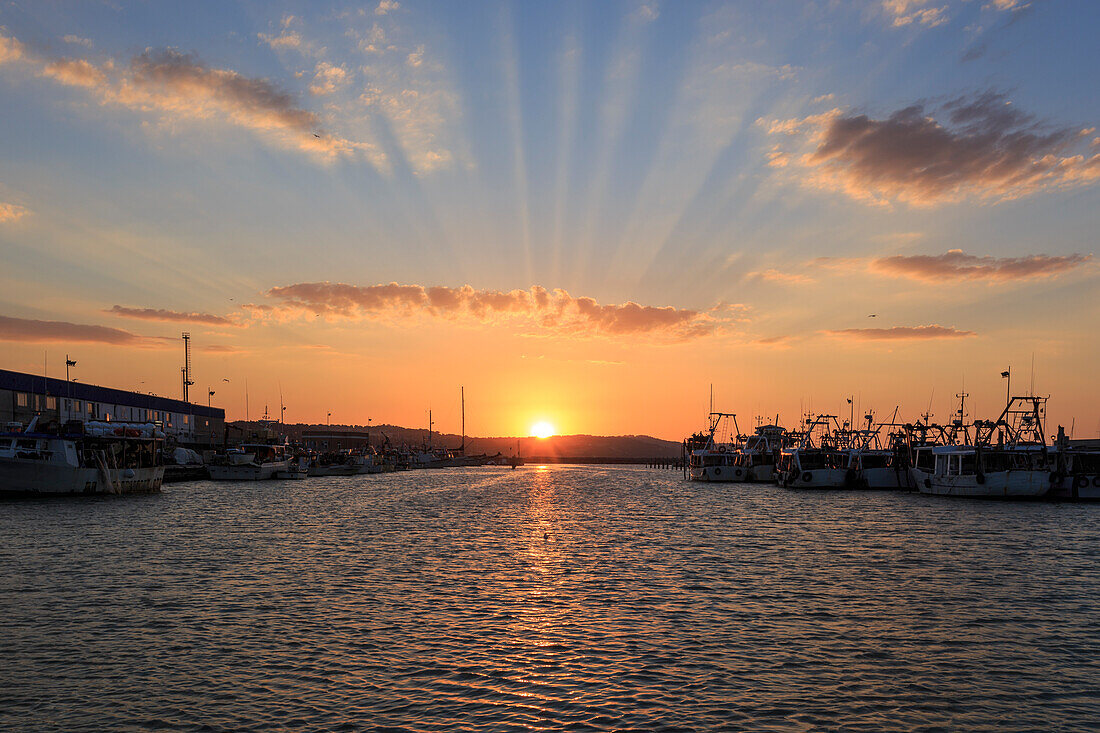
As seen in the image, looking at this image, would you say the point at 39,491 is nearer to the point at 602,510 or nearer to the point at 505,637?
the point at 602,510

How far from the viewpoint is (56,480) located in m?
73.2

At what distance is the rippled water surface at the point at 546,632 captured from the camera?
16.6m

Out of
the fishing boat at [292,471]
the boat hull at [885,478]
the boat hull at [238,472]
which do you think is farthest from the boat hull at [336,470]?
the boat hull at [885,478]

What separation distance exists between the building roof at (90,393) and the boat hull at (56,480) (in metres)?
43.9

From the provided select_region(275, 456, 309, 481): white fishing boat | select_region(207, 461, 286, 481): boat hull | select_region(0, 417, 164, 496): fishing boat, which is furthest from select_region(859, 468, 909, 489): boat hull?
select_region(275, 456, 309, 481): white fishing boat

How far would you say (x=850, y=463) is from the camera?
111250 mm

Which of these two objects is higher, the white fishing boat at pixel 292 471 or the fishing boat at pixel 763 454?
the fishing boat at pixel 763 454

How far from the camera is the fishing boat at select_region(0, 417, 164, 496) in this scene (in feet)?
232

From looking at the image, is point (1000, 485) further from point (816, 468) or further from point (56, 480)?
point (56, 480)

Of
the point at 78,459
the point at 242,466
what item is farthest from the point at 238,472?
the point at 78,459

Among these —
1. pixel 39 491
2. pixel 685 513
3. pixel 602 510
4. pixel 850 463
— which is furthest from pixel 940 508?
pixel 39 491

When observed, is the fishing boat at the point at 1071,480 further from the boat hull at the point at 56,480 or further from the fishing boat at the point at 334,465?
the fishing boat at the point at 334,465

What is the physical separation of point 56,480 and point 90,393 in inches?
2658

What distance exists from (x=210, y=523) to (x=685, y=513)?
40464mm
